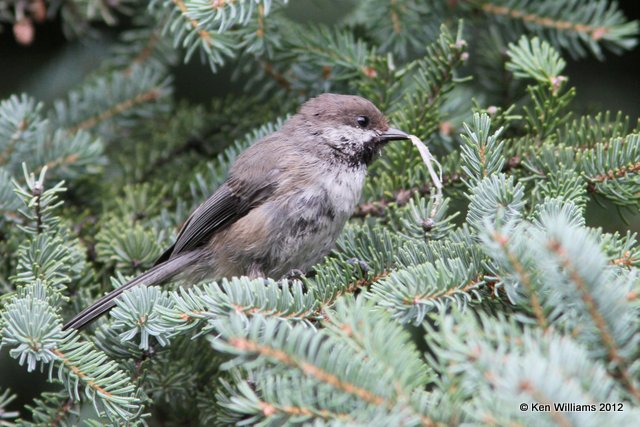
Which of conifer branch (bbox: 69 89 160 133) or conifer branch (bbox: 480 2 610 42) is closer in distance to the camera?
conifer branch (bbox: 480 2 610 42)

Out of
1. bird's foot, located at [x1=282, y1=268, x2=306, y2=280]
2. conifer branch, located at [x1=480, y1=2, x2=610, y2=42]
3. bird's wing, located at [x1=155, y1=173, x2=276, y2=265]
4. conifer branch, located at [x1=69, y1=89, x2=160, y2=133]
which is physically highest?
conifer branch, located at [x1=480, y1=2, x2=610, y2=42]

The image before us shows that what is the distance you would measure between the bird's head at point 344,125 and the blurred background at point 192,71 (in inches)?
31.9

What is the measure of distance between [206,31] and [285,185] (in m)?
0.74

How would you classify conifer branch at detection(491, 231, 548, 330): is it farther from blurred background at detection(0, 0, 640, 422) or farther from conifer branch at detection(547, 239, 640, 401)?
blurred background at detection(0, 0, 640, 422)

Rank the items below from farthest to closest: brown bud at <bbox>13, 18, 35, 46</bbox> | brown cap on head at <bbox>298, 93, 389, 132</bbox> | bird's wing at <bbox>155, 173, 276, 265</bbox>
Answer: brown bud at <bbox>13, 18, 35, 46</bbox> → brown cap on head at <bbox>298, 93, 389, 132</bbox> → bird's wing at <bbox>155, 173, 276, 265</bbox>

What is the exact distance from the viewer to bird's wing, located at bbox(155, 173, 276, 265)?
9.97 ft

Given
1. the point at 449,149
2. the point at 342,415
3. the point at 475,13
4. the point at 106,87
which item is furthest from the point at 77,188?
the point at 342,415

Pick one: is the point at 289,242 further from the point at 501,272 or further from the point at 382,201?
the point at 501,272

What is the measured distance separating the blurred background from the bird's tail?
4.56ft

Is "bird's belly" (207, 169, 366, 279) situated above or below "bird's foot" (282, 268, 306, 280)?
above

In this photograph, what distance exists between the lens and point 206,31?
2844 millimetres

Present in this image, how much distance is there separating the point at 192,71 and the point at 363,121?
148 centimetres

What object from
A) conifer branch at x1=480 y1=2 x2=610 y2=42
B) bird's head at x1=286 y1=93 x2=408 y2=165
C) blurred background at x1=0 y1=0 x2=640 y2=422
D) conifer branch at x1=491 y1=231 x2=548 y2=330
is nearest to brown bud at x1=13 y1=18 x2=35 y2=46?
blurred background at x1=0 y1=0 x2=640 y2=422

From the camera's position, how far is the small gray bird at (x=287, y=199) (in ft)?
9.60
